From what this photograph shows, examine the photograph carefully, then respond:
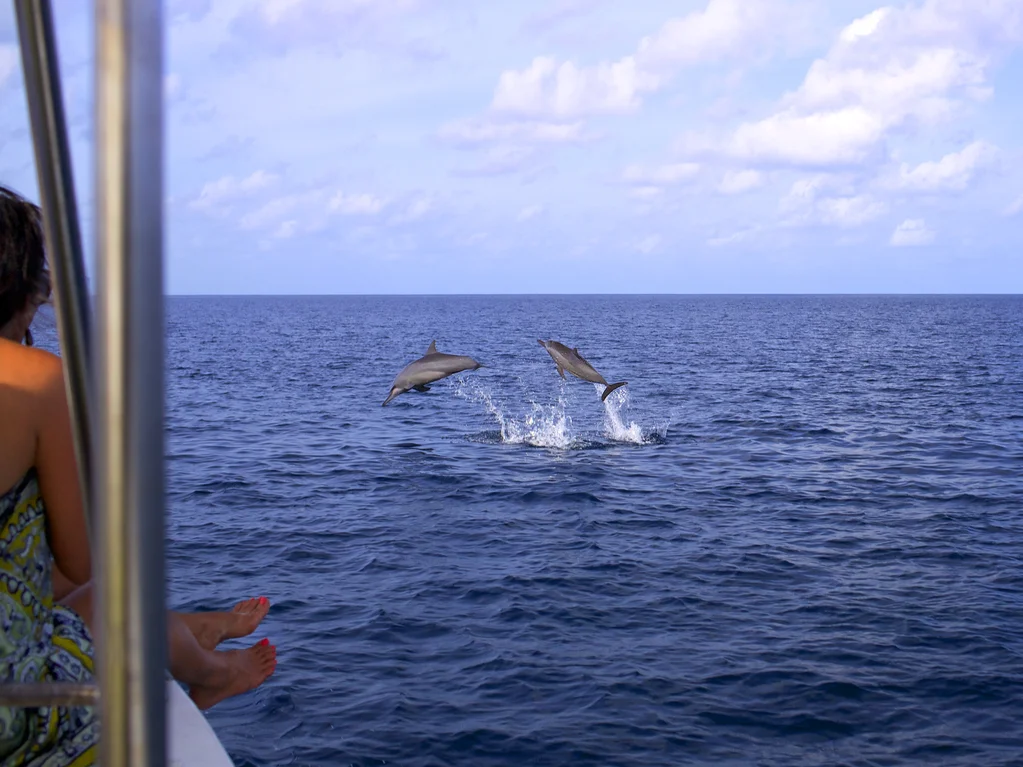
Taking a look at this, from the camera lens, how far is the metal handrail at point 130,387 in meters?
0.85

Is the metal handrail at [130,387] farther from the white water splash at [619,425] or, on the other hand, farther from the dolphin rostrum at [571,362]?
the white water splash at [619,425]

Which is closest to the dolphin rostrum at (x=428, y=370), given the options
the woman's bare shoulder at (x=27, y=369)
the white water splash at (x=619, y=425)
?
the woman's bare shoulder at (x=27, y=369)

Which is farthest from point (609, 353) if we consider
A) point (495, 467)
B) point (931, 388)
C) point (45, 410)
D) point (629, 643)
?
point (45, 410)

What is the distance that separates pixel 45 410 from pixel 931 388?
127ft

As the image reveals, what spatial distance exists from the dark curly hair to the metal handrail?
1.45m

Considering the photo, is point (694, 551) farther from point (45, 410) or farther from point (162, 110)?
point (162, 110)

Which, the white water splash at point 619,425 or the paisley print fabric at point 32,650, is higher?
the paisley print fabric at point 32,650

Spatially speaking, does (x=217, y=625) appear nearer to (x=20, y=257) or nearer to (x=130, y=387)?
(x=20, y=257)

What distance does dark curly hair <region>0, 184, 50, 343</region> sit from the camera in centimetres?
213

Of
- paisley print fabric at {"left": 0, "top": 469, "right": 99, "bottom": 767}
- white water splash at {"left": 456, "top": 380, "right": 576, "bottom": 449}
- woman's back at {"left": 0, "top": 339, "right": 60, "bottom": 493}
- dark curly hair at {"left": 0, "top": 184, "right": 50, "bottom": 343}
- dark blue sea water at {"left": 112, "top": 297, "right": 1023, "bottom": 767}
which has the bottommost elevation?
dark blue sea water at {"left": 112, "top": 297, "right": 1023, "bottom": 767}

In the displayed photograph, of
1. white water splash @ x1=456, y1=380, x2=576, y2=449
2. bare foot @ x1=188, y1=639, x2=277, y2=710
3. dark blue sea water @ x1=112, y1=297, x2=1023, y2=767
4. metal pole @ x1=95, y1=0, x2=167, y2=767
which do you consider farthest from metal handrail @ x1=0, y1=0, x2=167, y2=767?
white water splash @ x1=456, y1=380, x2=576, y2=449

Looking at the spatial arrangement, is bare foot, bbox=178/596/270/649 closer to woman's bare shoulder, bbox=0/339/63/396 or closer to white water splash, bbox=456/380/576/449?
woman's bare shoulder, bbox=0/339/63/396

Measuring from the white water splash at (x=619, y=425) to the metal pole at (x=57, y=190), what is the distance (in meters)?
22.8

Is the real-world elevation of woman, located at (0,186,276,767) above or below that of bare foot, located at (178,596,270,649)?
above
